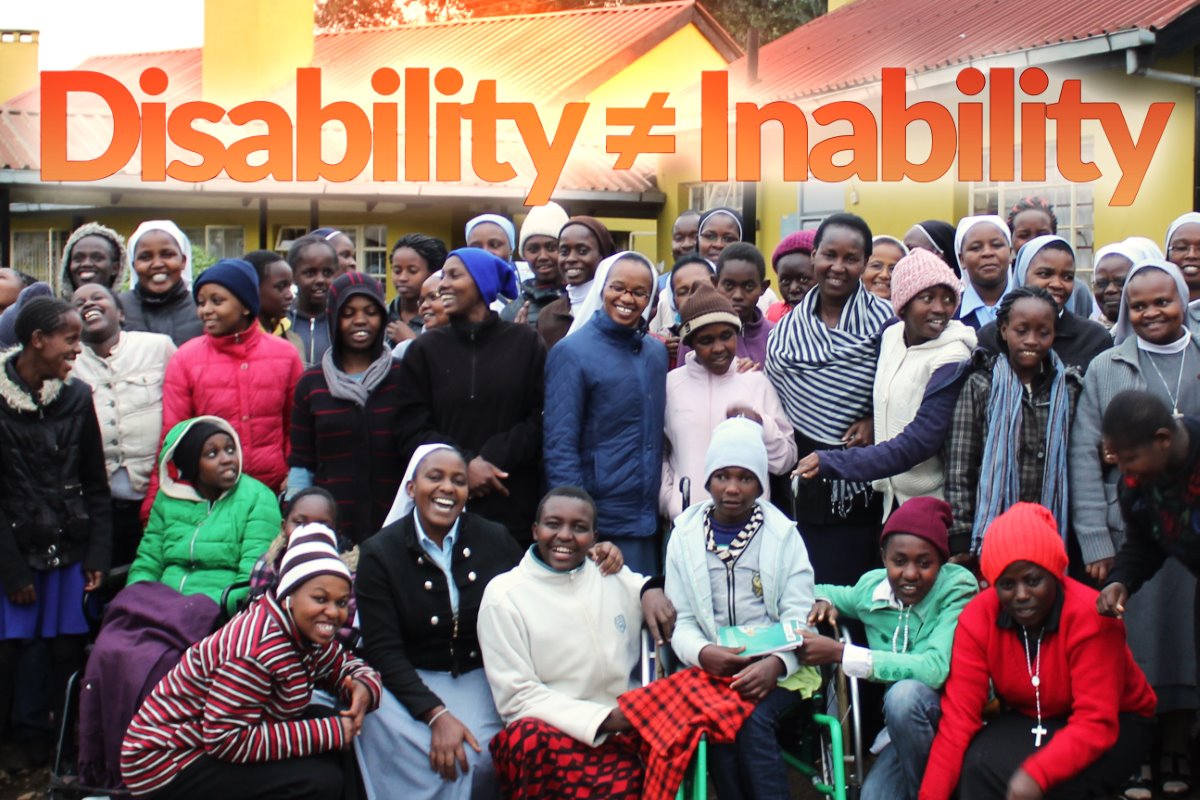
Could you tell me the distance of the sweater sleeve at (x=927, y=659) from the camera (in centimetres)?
450

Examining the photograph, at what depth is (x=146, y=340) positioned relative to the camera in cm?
584

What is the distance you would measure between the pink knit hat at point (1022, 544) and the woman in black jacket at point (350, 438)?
8.01 feet

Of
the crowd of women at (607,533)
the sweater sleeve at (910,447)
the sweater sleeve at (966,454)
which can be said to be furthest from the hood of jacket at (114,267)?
the sweater sleeve at (966,454)

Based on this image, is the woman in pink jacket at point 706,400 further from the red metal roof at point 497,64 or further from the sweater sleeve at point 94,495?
the red metal roof at point 497,64

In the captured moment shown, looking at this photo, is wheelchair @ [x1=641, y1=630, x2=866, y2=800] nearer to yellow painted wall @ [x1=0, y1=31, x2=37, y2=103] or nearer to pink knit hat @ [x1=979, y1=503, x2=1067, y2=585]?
pink knit hat @ [x1=979, y1=503, x2=1067, y2=585]

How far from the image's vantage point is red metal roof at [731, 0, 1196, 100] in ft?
37.0

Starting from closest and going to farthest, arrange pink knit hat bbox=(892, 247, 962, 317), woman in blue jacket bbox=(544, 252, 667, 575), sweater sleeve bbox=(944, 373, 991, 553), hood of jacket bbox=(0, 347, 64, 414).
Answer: sweater sleeve bbox=(944, 373, 991, 553) < pink knit hat bbox=(892, 247, 962, 317) < woman in blue jacket bbox=(544, 252, 667, 575) < hood of jacket bbox=(0, 347, 64, 414)

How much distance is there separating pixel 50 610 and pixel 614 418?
8.29 feet

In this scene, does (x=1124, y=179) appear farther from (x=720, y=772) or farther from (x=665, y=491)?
(x=720, y=772)

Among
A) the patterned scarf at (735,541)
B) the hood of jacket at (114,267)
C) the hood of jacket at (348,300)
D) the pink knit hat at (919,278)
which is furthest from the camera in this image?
the hood of jacket at (114,267)

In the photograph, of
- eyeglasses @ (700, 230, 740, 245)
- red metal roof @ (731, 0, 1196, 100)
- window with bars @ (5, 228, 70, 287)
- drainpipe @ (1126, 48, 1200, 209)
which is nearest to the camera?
eyeglasses @ (700, 230, 740, 245)

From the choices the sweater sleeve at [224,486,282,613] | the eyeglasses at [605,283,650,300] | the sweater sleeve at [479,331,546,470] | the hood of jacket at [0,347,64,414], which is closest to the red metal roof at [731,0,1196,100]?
the eyeglasses at [605,283,650,300]

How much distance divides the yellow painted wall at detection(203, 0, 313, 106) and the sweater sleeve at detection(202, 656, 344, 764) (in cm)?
1526

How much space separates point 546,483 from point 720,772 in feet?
4.62
